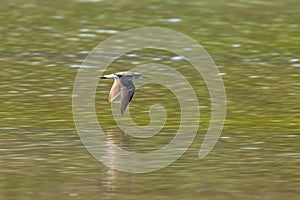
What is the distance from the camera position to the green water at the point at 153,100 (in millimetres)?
8695

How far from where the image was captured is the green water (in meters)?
8.70

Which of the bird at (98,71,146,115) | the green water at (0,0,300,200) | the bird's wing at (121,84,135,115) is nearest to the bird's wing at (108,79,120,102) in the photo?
the bird at (98,71,146,115)

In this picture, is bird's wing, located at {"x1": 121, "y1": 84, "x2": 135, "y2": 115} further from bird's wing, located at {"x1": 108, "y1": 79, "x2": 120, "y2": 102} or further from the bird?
bird's wing, located at {"x1": 108, "y1": 79, "x2": 120, "y2": 102}

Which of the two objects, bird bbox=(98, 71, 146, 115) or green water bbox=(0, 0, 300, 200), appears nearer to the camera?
green water bbox=(0, 0, 300, 200)

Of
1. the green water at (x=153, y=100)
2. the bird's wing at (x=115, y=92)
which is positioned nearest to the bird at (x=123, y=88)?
the bird's wing at (x=115, y=92)

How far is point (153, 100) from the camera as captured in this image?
1184 cm

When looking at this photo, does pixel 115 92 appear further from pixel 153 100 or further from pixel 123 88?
pixel 153 100

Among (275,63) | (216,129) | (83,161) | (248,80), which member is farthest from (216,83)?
(83,161)

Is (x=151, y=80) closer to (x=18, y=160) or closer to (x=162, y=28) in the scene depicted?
(x=162, y=28)

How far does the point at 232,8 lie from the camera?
54.4 ft

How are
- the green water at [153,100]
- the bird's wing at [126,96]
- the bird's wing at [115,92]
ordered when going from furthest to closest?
the bird's wing at [115,92], the bird's wing at [126,96], the green water at [153,100]

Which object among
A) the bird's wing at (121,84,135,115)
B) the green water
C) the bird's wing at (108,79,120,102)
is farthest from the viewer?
the bird's wing at (108,79,120,102)

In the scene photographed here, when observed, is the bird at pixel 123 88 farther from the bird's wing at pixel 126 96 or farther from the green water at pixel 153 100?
the green water at pixel 153 100

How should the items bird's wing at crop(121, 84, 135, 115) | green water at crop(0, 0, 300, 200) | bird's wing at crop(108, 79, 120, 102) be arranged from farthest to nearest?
bird's wing at crop(108, 79, 120, 102) < bird's wing at crop(121, 84, 135, 115) < green water at crop(0, 0, 300, 200)
